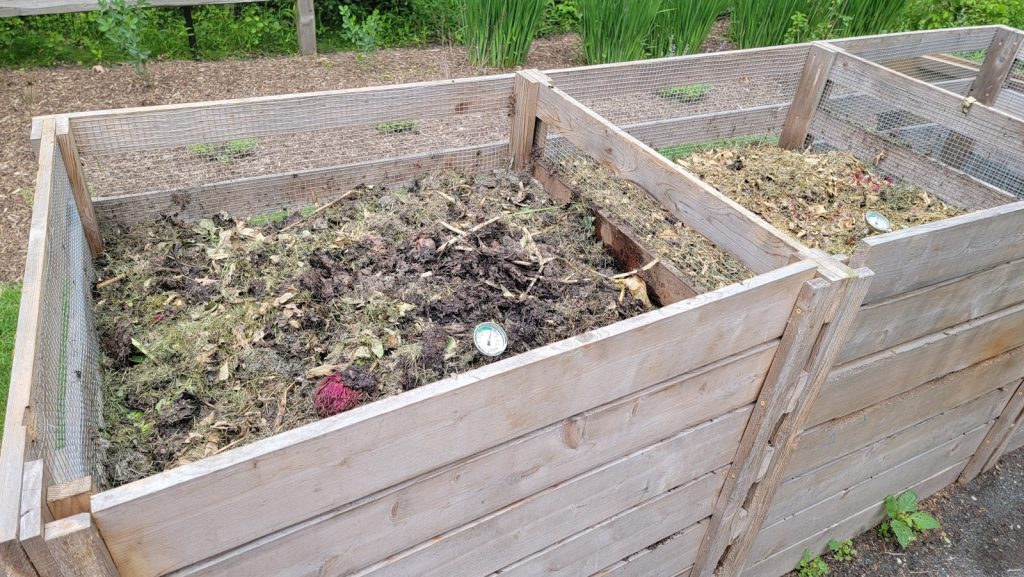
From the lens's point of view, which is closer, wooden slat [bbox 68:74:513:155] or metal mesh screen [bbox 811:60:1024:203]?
wooden slat [bbox 68:74:513:155]

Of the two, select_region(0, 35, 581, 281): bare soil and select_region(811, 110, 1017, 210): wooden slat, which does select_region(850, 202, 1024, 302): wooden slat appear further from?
select_region(0, 35, 581, 281): bare soil

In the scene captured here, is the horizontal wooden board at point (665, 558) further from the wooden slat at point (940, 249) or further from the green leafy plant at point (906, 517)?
the green leafy plant at point (906, 517)

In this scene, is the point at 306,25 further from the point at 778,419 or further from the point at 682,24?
the point at 778,419

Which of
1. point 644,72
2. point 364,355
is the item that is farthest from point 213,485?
point 644,72

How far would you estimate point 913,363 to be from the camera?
2.34 metres

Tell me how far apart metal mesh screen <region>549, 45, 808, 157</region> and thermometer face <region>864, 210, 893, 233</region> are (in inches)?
32.5

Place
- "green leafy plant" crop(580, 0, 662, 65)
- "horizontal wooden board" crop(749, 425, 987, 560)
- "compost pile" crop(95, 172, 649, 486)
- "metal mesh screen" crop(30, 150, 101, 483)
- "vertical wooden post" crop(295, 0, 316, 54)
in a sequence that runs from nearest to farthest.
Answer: "metal mesh screen" crop(30, 150, 101, 483), "compost pile" crop(95, 172, 649, 486), "horizontal wooden board" crop(749, 425, 987, 560), "green leafy plant" crop(580, 0, 662, 65), "vertical wooden post" crop(295, 0, 316, 54)

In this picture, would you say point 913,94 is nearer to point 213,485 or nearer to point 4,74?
point 213,485

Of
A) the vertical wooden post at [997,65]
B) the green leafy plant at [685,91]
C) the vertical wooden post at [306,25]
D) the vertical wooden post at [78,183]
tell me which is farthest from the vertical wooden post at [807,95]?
the vertical wooden post at [306,25]

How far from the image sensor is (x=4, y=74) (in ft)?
17.1

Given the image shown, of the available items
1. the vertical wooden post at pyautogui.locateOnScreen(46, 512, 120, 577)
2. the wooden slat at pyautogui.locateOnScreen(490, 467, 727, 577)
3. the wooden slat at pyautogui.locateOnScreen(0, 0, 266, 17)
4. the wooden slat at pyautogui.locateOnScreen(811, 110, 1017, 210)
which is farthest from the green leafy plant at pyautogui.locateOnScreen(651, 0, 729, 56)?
the vertical wooden post at pyautogui.locateOnScreen(46, 512, 120, 577)

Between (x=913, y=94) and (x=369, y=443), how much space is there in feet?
9.07

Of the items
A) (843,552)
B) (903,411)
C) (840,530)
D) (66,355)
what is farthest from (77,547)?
(843,552)

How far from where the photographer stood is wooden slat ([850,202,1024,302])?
1.79 m
